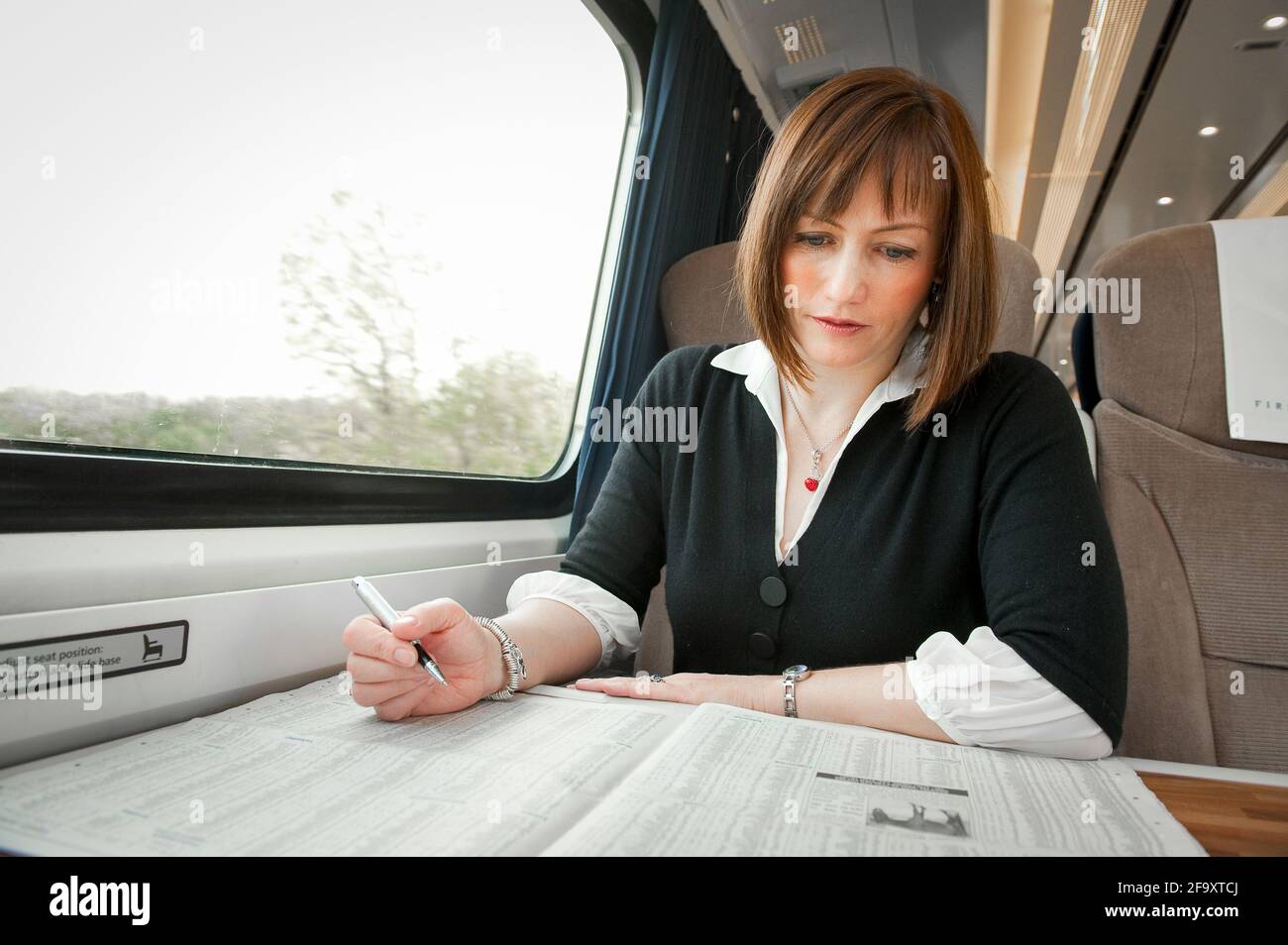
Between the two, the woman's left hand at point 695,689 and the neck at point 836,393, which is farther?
the neck at point 836,393

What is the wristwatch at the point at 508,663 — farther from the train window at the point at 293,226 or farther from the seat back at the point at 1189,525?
the seat back at the point at 1189,525

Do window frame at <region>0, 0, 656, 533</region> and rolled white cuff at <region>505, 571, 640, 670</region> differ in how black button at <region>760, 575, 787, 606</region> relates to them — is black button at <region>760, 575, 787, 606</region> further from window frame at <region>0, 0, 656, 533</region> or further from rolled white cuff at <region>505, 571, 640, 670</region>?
window frame at <region>0, 0, 656, 533</region>

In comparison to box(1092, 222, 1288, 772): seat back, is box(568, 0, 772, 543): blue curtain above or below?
above

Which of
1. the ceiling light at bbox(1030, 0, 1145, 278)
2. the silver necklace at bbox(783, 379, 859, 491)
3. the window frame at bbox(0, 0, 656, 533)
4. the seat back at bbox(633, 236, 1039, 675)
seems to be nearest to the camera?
the window frame at bbox(0, 0, 656, 533)

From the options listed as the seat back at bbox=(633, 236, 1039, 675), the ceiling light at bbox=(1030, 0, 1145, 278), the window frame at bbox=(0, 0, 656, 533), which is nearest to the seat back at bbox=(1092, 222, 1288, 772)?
the seat back at bbox=(633, 236, 1039, 675)

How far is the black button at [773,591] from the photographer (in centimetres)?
112

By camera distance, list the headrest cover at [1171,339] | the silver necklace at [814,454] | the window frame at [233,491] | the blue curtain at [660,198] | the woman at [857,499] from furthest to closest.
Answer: the blue curtain at [660,198] → the headrest cover at [1171,339] → the silver necklace at [814,454] → the woman at [857,499] → the window frame at [233,491]

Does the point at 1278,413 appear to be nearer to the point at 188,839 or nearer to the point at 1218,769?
the point at 1218,769

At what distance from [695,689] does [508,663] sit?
23 centimetres

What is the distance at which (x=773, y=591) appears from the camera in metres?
1.12

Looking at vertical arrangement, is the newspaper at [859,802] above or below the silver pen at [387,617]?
below

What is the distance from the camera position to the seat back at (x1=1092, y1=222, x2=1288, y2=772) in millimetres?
1249

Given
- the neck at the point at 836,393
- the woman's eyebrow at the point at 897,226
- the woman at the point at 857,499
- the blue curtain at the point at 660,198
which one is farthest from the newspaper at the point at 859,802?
the blue curtain at the point at 660,198
